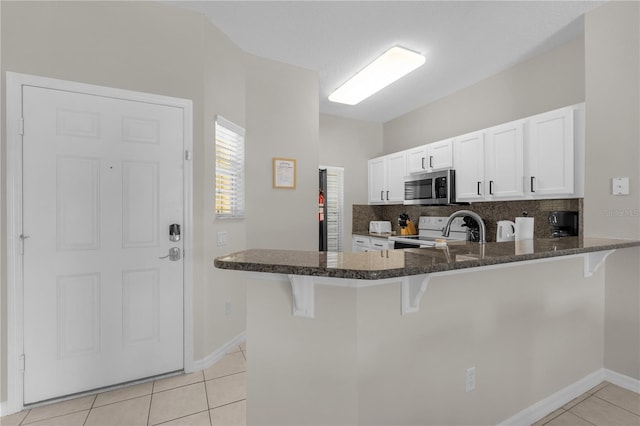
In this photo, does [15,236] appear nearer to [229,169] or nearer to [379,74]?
[229,169]

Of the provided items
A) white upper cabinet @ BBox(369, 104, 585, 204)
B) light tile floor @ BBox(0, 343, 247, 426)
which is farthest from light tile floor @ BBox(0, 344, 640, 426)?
white upper cabinet @ BBox(369, 104, 585, 204)

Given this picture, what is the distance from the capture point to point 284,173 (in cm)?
332

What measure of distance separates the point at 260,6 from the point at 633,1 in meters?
2.66

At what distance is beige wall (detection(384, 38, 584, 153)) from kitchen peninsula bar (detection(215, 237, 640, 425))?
6.64ft

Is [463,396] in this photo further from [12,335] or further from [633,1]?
[633,1]

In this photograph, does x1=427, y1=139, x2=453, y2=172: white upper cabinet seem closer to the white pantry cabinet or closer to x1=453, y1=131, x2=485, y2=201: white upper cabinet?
x1=453, y1=131, x2=485, y2=201: white upper cabinet

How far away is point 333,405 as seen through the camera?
Result: 1.28 metres

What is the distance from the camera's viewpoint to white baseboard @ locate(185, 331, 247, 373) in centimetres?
238

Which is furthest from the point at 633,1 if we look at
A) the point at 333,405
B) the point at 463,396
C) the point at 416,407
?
the point at 333,405

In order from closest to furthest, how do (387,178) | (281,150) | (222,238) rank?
(222,238)
(281,150)
(387,178)

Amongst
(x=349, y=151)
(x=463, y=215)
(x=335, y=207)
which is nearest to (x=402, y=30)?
(x=463, y=215)

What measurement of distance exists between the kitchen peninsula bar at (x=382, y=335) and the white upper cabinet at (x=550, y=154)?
45.4 inches

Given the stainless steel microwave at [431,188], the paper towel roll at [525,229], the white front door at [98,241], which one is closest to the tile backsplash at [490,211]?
the stainless steel microwave at [431,188]

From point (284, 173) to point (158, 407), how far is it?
2267 millimetres
